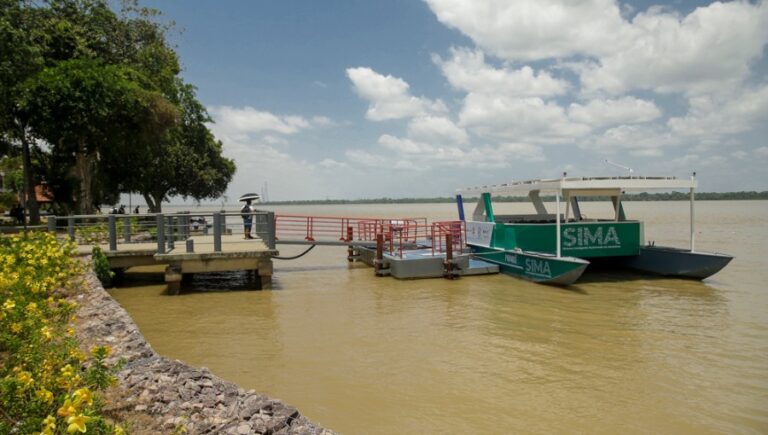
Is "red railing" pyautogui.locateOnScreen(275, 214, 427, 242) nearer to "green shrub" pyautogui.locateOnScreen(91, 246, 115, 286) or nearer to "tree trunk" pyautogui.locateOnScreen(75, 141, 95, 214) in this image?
"green shrub" pyautogui.locateOnScreen(91, 246, 115, 286)

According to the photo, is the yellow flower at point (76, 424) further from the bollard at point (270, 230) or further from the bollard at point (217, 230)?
the bollard at point (270, 230)

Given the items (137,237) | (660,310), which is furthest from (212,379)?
(137,237)

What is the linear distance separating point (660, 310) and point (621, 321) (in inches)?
60.1

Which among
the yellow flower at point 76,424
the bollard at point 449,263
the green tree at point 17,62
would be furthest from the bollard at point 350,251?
the yellow flower at point 76,424

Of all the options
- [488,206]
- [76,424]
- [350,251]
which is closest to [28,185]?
[350,251]

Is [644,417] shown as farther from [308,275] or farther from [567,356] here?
[308,275]

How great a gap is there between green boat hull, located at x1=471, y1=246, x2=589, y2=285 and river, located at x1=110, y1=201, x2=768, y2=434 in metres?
0.36

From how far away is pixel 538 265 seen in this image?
1324 cm

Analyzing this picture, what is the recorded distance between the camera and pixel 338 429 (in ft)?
16.5

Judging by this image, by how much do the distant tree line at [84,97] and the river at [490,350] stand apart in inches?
357

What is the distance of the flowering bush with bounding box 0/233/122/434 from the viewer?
2.92 m

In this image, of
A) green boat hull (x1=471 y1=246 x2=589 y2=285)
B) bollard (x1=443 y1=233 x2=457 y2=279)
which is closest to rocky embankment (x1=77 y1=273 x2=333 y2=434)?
green boat hull (x1=471 y1=246 x2=589 y2=285)

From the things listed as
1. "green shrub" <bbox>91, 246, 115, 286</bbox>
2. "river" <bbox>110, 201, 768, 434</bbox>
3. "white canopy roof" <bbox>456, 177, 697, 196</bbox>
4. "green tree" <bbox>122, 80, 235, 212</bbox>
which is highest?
"green tree" <bbox>122, 80, 235, 212</bbox>

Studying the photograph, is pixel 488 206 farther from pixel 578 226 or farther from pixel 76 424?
pixel 76 424
